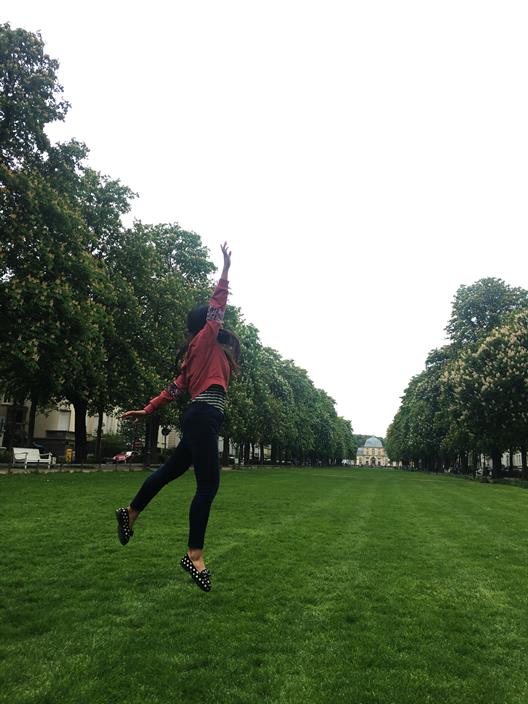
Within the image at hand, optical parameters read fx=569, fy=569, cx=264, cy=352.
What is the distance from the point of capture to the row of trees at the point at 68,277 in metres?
22.9

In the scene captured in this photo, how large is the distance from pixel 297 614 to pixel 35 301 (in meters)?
19.7

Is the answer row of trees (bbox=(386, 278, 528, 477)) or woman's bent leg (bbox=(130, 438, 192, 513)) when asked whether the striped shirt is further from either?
row of trees (bbox=(386, 278, 528, 477))

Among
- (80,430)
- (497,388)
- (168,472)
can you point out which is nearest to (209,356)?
(168,472)

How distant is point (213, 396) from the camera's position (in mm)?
5617

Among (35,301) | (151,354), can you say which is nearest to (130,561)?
(35,301)

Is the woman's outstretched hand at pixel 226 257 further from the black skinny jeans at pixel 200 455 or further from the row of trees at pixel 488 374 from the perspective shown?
the row of trees at pixel 488 374

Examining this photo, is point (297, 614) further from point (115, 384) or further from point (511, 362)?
point (511, 362)

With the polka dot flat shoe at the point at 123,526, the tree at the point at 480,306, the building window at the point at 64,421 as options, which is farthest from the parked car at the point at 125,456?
the polka dot flat shoe at the point at 123,526

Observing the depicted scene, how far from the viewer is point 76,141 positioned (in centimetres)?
2997

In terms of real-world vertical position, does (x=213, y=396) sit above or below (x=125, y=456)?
above

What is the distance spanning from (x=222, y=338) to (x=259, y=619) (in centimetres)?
271

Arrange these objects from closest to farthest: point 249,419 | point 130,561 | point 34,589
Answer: point 34,589 → point 130,561 → point 249,419

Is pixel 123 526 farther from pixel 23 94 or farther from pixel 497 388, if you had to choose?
pixel 497 388

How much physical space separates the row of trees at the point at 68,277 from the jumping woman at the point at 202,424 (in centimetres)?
1720
